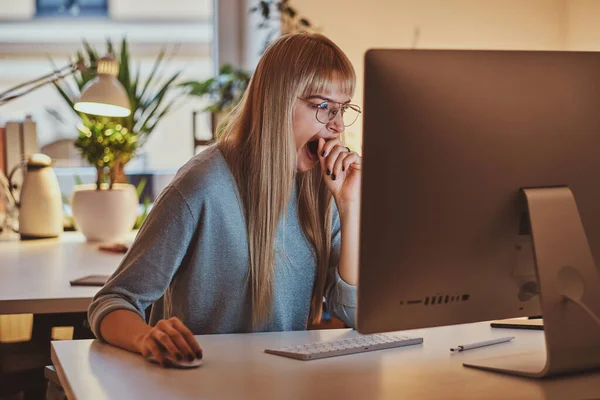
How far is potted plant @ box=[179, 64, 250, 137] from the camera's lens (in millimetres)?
3432

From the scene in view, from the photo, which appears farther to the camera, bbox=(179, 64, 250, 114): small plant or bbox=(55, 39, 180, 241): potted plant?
bbox=(179, 64, 250, 114): small plant

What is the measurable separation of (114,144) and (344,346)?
1.93m

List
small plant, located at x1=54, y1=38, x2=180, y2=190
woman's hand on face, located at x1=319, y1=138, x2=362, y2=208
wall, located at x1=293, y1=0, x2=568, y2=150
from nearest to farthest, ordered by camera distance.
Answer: woman's hand on face, located at x1=319, y1=138, x2=362, y2=208, small plant, located at x1=54, y1=38, x2=180, y2=190, wall, located at x1=293, y1=0, x2=568, y2=150

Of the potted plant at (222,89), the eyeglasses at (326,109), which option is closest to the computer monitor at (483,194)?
the eyeglasses at (326,109)

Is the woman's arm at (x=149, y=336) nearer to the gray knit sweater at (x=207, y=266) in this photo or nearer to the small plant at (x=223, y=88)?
the gray knit sweater at (x=207, y=266)

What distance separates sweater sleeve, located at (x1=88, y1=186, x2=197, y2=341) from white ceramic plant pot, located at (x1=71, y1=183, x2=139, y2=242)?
1414 millimetres

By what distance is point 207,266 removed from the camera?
63.6 inches

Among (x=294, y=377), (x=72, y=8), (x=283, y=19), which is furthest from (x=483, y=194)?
(x=72, y=8)

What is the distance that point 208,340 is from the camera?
1.45m

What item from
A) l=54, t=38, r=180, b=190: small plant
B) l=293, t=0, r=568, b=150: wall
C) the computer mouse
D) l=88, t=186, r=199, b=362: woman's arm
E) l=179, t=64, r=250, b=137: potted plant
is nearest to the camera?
the computer mouse

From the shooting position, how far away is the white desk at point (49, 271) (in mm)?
1975

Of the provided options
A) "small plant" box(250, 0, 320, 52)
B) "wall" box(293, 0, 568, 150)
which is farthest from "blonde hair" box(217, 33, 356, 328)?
"wall" box(293, 0, 568, 150)

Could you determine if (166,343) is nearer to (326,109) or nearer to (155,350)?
(155,350)

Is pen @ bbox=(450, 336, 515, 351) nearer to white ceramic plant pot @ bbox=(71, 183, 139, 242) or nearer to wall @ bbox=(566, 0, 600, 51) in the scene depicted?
white ceramic plant pot @ bbox=(71, 183, 139, 242)
